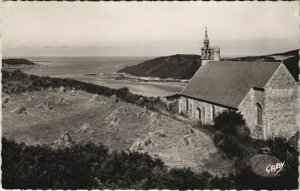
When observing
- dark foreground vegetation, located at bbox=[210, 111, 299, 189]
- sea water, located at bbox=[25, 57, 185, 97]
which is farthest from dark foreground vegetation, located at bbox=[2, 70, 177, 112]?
dark foreground vegetation, located at bbox=[210, 111, 299, 189]

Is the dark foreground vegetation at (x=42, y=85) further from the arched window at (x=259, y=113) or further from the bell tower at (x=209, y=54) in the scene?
the bell tower at (x=209, y=54)

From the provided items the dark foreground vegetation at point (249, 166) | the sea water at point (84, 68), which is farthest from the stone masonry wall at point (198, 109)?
the dark foreground vegetation at point (249, 166)

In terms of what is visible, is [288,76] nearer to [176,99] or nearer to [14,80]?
[176,99]

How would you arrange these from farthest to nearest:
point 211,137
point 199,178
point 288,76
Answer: point 288,76 → point 211,137 → point 199,178

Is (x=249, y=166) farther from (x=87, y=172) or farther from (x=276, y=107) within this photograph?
(x=276, y=107)

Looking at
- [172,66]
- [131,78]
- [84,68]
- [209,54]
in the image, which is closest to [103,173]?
[84,68]

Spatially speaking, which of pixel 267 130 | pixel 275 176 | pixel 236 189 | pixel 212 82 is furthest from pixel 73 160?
pixel 212 82
